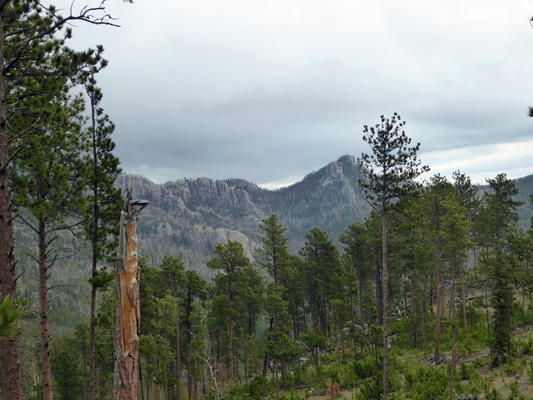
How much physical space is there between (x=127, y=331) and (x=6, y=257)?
4.00m

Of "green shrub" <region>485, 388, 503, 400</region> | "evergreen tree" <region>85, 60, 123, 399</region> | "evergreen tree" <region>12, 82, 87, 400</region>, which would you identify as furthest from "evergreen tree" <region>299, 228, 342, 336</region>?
"evergreen tree" <region>12, 82, 87, 400</region>

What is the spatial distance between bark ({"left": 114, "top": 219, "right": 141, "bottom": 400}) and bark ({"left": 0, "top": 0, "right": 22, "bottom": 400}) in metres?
3.40

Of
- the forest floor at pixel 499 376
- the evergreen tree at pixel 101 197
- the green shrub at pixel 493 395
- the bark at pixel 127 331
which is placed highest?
the evergreen tree at pixel 101 197

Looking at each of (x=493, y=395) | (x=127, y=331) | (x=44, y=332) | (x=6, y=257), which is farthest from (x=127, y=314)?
(x=493, y=395)

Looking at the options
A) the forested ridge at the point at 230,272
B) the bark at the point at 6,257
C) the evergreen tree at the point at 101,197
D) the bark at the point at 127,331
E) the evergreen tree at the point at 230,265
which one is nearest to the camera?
the bark at the point at 127,331

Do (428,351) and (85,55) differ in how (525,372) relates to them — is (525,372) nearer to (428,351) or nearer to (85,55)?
(428,351)

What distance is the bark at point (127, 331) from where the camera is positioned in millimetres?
4871

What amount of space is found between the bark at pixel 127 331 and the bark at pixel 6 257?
11.1 ft

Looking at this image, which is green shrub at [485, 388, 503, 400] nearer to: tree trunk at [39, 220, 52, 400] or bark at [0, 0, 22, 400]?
bark at [0, 0, 22, 400]

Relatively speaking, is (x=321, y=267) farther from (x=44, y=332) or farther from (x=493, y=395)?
(x=44, y=332)

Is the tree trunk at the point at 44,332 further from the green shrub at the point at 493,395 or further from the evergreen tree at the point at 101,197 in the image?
the green shrub at the point at 493,395

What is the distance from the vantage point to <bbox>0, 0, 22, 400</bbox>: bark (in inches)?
264

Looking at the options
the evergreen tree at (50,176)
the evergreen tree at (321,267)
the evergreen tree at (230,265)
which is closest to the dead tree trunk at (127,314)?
the evergreen tree at (50,176)

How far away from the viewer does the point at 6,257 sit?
22.5ft
